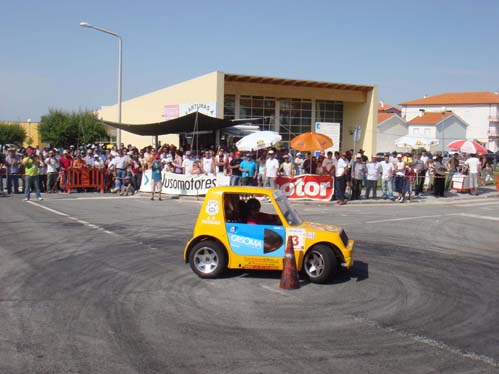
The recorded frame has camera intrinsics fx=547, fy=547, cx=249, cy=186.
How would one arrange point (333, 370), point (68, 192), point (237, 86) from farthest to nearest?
point (237, 86), point (68, 192), point (333, 370)

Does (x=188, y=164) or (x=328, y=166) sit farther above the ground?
(x=328, y=166)

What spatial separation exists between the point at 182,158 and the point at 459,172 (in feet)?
44.2

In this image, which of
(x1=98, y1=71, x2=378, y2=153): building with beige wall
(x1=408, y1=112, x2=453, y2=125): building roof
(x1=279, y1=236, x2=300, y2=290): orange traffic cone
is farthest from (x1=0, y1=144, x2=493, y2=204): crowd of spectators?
(x1=408, y1=112, x2=453, y2=125): building roof

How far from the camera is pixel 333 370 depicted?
5160mm

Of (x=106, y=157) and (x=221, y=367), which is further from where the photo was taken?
(x=106, y=157)

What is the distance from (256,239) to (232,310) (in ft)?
5.84

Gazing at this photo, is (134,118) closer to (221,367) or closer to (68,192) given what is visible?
(68,192)

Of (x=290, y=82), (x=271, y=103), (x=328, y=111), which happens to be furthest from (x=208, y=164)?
(x=328, y=111)

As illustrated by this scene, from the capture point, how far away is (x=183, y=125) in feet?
91.9

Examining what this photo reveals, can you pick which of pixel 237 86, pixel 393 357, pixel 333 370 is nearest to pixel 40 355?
pixel 333 370

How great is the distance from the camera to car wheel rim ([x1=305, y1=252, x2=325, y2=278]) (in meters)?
8.56

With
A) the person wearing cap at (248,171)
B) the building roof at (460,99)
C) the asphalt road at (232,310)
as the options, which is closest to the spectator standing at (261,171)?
the person wearing cap at (248,171)

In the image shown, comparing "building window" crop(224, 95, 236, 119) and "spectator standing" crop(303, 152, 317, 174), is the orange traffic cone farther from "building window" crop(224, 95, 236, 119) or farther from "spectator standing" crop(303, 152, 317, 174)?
"building window" crop(224, 95, 236, 119)

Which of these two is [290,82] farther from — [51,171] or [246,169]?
[51,171]
